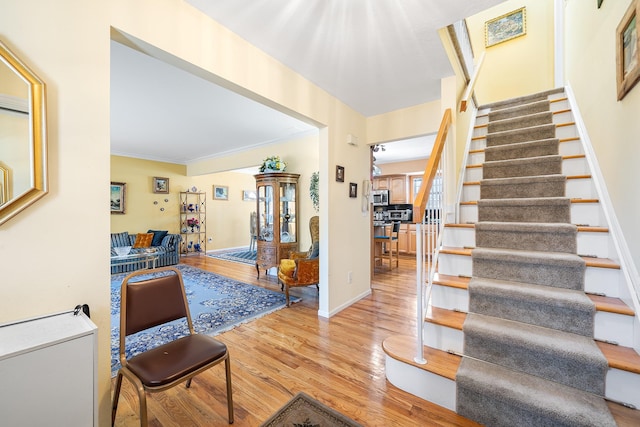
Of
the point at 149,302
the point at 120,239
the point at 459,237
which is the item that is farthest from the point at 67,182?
the point at 120,239

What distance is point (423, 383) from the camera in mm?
1598

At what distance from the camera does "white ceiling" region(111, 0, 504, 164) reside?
1676mm

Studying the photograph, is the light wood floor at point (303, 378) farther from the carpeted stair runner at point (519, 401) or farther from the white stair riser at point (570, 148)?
the white stair riser at point (570, 148)

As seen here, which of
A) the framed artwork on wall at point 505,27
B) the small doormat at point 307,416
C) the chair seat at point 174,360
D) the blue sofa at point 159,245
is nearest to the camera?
the chair seat at point 174,360

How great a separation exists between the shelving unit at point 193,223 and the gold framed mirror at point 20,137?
20.8 ft

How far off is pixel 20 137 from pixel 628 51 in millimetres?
3131

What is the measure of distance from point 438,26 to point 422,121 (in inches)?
52.3

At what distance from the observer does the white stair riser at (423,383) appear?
151cm

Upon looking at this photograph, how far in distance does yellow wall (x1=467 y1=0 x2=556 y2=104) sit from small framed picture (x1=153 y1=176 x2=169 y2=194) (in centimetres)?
739

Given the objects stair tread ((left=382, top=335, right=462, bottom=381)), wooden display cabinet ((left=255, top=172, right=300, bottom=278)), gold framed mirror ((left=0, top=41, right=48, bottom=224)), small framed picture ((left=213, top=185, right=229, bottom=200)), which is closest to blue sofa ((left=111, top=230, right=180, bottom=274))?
small framed picture ((left=213, top=185, right=229, bottom=200))

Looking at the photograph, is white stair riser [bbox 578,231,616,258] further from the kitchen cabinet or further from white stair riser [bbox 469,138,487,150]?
the kitchen cabinet

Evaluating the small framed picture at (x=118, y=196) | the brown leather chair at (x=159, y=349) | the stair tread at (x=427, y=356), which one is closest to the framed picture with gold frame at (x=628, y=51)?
the stair tread at (x=427, y=356)

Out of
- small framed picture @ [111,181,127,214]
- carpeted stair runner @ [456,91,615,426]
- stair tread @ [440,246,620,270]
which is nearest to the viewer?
carpeted stair runner @ [456,91,615,426]

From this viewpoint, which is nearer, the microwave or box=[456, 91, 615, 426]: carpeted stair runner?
box=[456, 91, 615, 426]: carpeted stair runner
